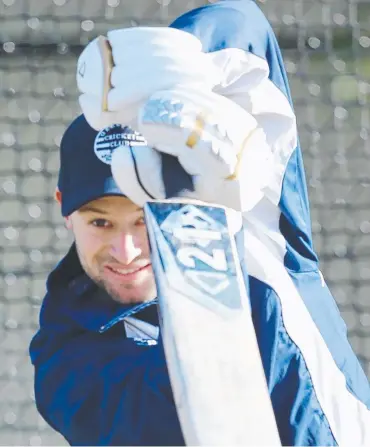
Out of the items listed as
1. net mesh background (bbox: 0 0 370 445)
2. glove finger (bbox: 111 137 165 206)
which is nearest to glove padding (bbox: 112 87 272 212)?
glove finger (bbox: 111 137 165 206)

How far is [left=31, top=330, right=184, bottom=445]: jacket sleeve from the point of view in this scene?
2.89 feet

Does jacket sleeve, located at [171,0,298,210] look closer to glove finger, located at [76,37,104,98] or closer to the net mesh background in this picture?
glove finger, located at [76,37,104,98]

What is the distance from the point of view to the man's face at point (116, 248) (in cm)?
101

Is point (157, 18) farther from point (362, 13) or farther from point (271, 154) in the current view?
point (271, 154)

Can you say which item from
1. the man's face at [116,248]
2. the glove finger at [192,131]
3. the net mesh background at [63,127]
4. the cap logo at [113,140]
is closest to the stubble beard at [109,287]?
the man's face at [116,248]

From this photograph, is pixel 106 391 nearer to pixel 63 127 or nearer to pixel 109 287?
pixel 109 287

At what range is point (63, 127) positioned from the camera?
2230mm

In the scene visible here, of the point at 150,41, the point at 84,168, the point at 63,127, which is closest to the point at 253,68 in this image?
the point at 150,41

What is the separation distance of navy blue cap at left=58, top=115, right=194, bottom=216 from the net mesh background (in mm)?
1127

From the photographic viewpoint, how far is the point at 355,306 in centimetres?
221

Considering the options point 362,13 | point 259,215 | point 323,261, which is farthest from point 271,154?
point 362,13

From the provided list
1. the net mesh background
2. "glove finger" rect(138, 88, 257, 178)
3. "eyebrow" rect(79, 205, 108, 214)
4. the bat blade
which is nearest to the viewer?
the bat blade

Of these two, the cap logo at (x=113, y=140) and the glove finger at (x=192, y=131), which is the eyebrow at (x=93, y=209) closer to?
the cap logo at (x=113, y=140)

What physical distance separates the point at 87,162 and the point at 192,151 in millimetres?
223
